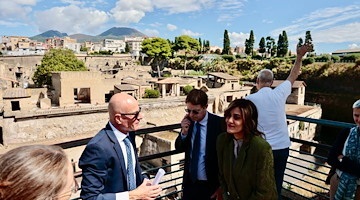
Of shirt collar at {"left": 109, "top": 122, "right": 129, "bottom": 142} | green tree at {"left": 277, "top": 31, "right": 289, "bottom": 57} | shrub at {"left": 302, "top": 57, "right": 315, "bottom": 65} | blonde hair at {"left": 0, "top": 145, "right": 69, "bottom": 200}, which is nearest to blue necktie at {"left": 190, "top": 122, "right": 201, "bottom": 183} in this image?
shirt collar at {"left": 109, "top": 122, "right": 129, "bottom": 142}

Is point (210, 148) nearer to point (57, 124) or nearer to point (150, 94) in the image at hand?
point (57, 124)

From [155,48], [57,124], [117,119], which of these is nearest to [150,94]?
[57,124]

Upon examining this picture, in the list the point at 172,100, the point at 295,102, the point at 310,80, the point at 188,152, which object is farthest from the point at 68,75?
the point at 310,80

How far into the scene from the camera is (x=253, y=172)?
234 centimetres

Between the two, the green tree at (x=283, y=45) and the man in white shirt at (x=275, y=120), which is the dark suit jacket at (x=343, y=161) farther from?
the green tree at (x=283, y=45)

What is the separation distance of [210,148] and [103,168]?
133cm

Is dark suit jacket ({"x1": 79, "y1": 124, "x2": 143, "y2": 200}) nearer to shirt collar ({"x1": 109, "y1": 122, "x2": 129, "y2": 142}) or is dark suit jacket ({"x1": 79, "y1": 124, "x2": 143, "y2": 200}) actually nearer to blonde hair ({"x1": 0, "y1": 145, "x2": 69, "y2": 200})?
shirt collar ({"x1": 109, "y1": 122, "x2": 129, "y2": 142})

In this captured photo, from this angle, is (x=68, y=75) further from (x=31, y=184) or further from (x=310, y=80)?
(x=310, y=80)

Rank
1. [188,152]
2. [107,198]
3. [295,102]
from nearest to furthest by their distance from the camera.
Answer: [107,198]
[188,152]
[295,102]

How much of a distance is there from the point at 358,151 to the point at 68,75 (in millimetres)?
24538

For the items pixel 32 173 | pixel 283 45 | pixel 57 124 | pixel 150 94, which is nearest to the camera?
pixel 32 173

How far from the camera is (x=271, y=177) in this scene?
92.7 inches

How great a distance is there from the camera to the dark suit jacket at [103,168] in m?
2.03

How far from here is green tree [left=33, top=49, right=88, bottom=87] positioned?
3047 centimetres
